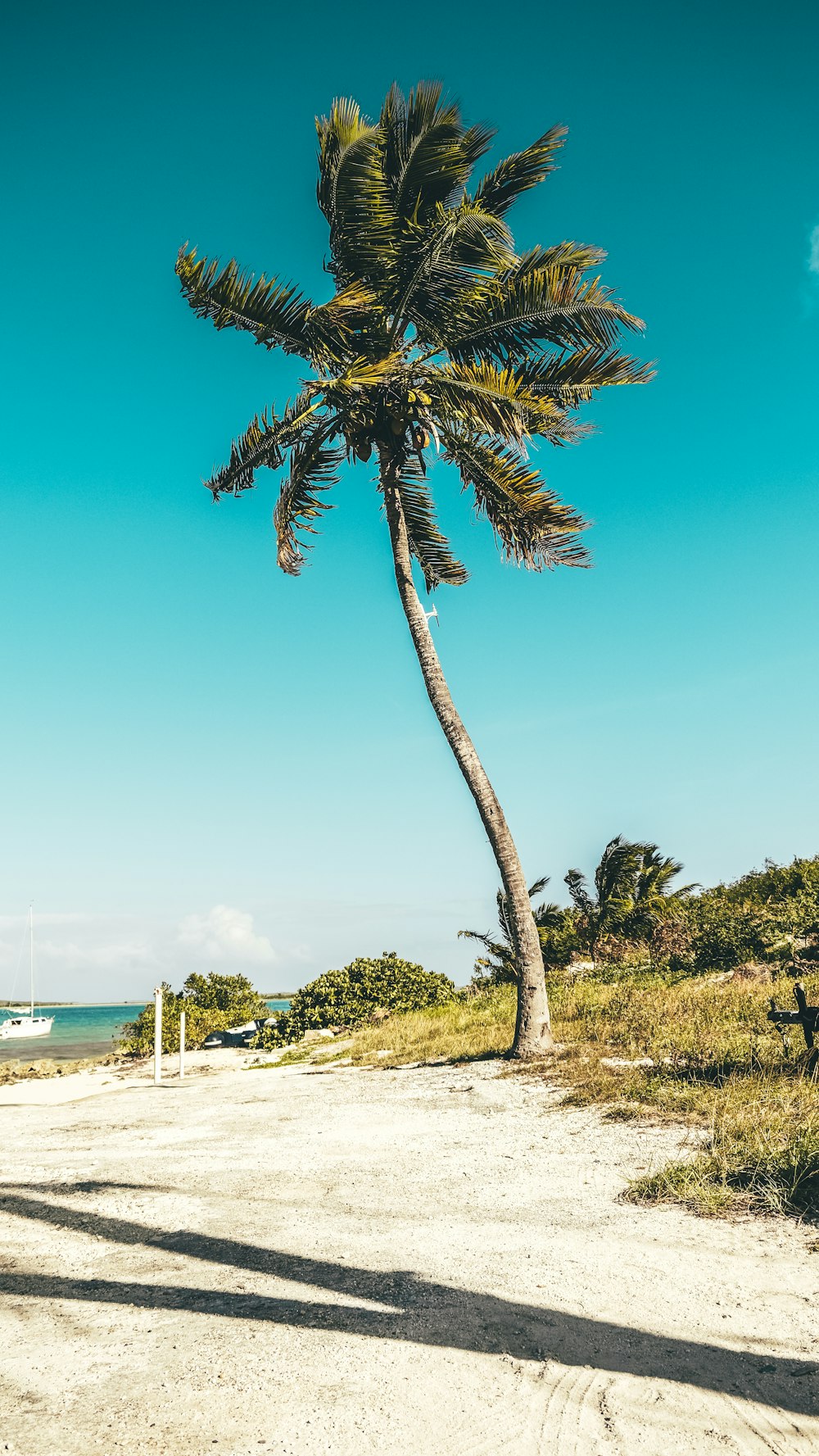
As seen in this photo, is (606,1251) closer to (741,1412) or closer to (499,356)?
(741,1412)

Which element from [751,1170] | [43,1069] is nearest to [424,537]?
[751,1170]

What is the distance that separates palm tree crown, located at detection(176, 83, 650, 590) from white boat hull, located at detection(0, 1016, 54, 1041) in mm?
51008

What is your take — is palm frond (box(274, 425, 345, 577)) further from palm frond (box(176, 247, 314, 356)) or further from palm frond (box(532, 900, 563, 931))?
palm frond (box(532, 900, 563, 931))

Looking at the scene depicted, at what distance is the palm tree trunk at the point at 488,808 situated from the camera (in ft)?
37.6

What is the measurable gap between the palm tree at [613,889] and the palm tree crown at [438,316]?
14.1 m

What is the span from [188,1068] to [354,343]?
1371 cm

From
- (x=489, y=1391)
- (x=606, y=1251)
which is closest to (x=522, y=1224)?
(x=606, y=1251)

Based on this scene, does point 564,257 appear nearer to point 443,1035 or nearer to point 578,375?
point 578,375

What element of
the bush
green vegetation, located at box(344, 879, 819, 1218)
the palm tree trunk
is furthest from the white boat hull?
the palm tree trunk

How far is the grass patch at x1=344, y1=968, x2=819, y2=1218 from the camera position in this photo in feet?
16.5

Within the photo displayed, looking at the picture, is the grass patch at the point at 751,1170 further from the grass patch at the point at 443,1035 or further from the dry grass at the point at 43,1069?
the dry grass at the point at 43,1069

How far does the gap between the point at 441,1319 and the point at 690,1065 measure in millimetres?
5600

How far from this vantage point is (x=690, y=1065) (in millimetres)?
8297

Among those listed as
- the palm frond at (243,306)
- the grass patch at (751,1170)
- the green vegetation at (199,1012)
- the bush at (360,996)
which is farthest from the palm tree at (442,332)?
the green vegetation at (199,1012)
